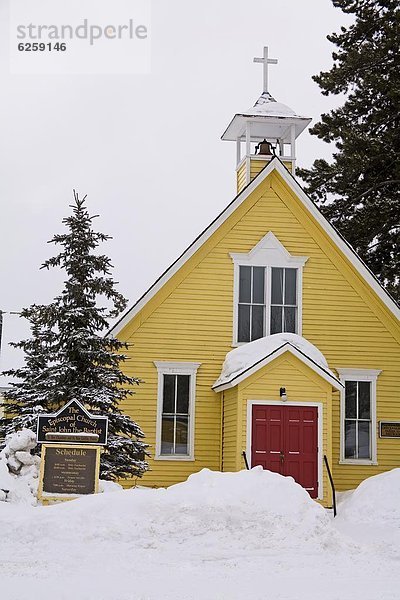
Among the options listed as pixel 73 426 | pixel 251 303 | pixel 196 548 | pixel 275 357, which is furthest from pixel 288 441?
pixel 196 548

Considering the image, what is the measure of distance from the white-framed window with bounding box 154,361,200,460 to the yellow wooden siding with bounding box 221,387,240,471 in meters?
0.81

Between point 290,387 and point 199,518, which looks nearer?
point 199,518

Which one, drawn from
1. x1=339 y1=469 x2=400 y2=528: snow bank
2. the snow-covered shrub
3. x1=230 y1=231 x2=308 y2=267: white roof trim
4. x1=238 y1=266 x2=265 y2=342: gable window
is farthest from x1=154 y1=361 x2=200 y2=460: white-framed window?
the snow-covered shrub

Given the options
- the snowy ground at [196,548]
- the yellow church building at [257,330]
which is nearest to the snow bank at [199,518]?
the snowy ground at [196,548]

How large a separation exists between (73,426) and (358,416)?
28.2ft

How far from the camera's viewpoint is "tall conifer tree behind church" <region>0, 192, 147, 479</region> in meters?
17.1

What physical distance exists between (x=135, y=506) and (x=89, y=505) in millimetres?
704

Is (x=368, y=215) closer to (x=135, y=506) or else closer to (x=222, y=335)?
(x=222, y=335)

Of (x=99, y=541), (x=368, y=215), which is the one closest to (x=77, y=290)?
(x=99, y=541)

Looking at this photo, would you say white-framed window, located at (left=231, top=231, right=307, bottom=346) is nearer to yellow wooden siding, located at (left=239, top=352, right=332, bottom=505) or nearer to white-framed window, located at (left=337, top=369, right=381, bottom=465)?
white-framed window, located at (left=337, top=369, right=381, bottom=465)

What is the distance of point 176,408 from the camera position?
20.9 m

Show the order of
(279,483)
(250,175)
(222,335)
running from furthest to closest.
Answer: (250,175) < (222,335) < (279,483)

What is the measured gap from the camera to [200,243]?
2127 centimetres

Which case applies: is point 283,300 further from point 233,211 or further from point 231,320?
point 233,211
